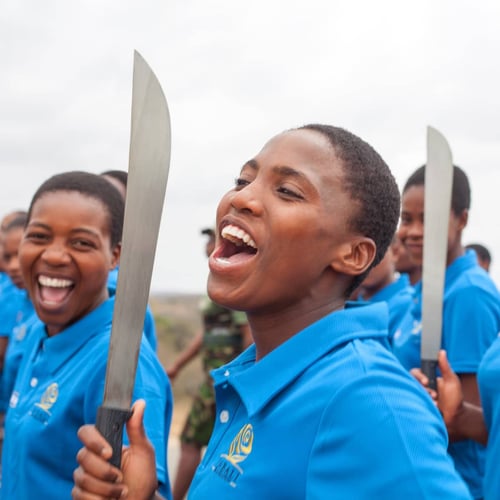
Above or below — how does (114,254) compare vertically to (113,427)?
above

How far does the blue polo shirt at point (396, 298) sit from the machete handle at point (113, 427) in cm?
262

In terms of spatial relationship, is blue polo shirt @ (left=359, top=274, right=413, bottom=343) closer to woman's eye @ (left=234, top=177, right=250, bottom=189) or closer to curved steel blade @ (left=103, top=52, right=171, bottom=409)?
woman's eye @ (left=234, top=177, right=250, bottom=189)

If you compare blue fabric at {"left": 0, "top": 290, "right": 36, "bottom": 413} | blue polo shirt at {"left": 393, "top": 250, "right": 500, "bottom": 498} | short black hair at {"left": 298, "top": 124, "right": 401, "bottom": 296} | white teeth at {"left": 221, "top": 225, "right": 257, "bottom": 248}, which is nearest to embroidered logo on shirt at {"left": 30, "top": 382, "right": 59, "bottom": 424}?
white teeth at {"left": 221, "top": 225, "right": 257, "bottom": 248}

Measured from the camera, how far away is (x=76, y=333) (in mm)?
2482

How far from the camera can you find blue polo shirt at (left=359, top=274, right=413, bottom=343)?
14.3 ft

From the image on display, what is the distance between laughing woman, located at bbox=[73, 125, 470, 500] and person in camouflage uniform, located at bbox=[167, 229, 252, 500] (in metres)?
3.79

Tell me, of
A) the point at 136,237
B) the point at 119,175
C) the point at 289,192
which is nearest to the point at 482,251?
the point at 119,175

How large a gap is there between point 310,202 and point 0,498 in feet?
4.97

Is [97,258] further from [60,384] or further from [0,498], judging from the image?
[0,498]

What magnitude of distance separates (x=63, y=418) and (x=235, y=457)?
873mm

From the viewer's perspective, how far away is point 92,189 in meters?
2.61

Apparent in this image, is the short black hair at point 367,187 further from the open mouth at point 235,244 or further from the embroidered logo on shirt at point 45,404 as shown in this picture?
the embroidered logo on shirt at point 45,404

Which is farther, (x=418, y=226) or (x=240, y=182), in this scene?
(x=418, y=226)

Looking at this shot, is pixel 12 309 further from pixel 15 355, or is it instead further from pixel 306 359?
pixel 306 359
